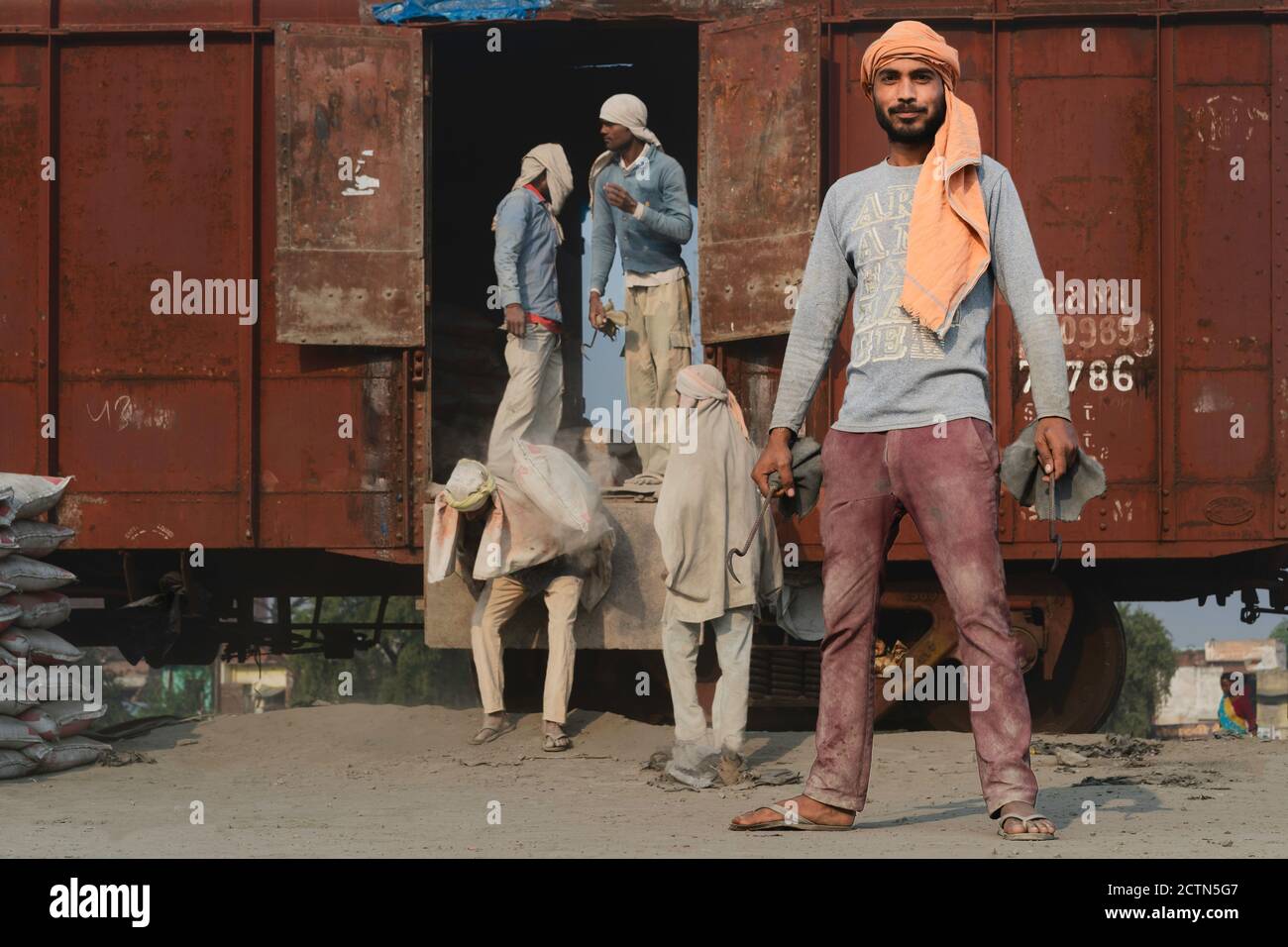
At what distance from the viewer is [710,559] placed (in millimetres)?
7645

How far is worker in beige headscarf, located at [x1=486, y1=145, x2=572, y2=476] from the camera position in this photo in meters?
9.30

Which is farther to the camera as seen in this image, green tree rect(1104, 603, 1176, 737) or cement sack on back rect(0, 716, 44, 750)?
green tree rect(1104, 603, 1176, 737)

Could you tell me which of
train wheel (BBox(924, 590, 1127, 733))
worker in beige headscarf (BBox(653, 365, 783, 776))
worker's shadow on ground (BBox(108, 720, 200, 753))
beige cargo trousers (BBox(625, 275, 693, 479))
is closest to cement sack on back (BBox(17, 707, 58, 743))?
A: worker's shadow on ground (BBox(108, 720, 200, 753))

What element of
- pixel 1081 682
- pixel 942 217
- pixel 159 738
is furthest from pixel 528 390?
pixel 942 217

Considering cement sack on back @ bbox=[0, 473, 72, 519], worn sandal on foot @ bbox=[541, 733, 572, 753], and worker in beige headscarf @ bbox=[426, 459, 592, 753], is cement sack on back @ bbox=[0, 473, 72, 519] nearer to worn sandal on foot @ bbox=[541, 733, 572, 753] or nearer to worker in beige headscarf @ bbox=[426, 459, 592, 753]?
worker in beige headscarf @ bbox=[426, 459, 592, 753]

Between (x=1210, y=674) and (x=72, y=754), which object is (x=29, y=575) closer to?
(x=72, y=754)

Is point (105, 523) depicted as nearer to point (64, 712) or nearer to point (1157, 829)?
point (64, 712)

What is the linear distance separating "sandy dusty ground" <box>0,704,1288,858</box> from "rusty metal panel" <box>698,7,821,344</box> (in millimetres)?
2290

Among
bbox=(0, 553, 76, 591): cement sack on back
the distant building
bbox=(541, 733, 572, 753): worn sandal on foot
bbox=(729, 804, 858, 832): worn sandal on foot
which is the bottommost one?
the distant building

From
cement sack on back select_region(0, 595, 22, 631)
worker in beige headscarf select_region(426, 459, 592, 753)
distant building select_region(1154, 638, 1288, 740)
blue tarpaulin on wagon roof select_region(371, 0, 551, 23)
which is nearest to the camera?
cement sack on back select_region(0, 595, 22, 631)

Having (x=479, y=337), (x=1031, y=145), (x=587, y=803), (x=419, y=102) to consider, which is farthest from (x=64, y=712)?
(x=1031, y=145)

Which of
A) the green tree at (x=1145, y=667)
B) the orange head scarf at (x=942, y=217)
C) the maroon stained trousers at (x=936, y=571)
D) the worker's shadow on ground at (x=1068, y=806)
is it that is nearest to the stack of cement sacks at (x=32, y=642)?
the worker's shadow on ground at (x=1068, y=806)

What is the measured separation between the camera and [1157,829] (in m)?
5.29

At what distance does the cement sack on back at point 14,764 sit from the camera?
7.75 m
